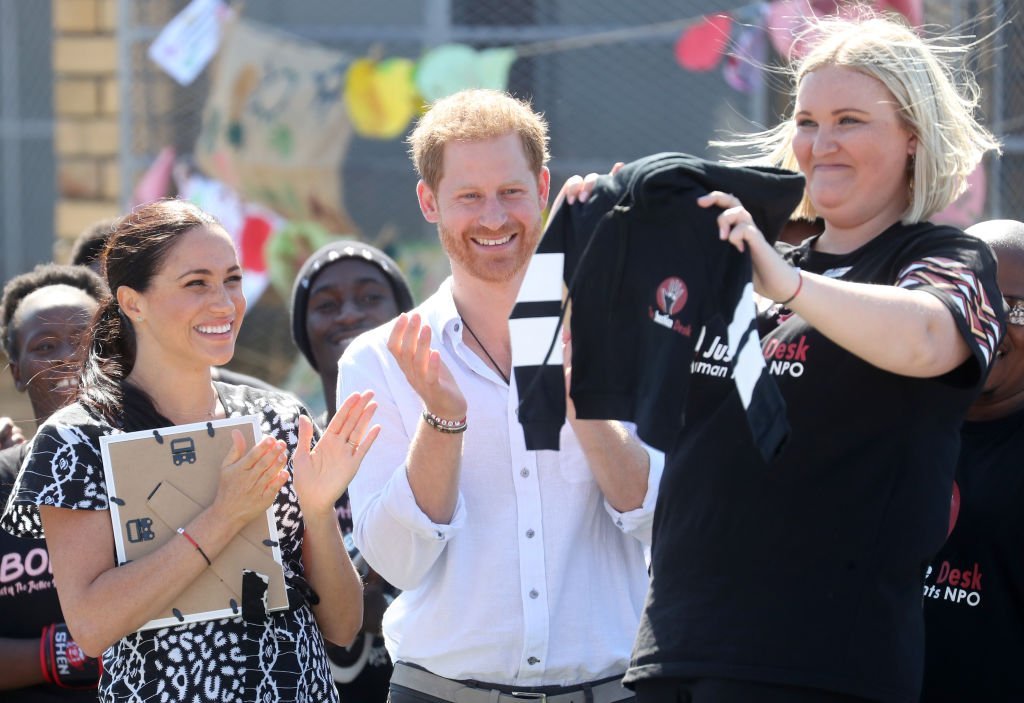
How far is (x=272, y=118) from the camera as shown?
6.61 meters

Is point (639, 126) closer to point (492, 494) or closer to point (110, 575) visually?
point (492, 494)

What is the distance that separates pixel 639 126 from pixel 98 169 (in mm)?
3053

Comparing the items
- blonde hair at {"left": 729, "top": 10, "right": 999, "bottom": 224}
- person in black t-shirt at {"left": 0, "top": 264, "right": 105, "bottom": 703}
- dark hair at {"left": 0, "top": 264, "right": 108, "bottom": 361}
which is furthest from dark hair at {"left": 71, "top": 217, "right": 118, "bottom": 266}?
blonde hair at {"left": 729, "top": 10, "right": 999, "bottom": 224}

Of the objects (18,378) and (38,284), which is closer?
(18,378)

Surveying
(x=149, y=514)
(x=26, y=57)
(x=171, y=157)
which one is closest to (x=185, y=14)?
(x=171, y=157)

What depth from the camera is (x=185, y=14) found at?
21.0 ft

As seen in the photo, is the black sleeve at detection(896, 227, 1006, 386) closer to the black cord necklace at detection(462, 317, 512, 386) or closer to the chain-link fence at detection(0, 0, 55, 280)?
the black cord necklace at detection(462, 317, 512, 386)

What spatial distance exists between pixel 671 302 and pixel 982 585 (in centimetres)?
116

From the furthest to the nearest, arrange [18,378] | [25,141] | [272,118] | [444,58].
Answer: [25,141] < [272,118] < [444,58] < [18,378]

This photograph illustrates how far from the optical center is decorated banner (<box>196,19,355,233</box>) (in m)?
6.56

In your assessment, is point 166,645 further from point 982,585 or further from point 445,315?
point 982,585

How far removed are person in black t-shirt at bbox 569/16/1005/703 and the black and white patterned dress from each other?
919mm

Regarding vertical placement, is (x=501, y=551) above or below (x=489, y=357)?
below

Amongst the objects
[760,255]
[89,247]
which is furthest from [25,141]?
[760,255]
